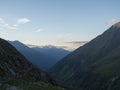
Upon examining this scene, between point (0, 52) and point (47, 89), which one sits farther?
point (0, 52)

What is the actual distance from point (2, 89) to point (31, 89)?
190 inches

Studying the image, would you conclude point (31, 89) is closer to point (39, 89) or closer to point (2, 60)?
point (39, 89)

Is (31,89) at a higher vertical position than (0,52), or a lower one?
lower

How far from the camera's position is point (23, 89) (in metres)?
33.9

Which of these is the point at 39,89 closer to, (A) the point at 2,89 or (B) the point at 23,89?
(B) the point at 23,89

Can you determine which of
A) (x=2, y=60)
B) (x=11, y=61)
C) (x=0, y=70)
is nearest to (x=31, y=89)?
(x=0, y=70)

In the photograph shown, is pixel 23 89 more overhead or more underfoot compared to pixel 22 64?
more underfoot

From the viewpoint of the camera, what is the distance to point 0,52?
2522 inches

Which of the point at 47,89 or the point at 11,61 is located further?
the point at 11,61

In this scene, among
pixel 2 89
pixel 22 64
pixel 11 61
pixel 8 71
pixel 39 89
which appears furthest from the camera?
pixel 22 64

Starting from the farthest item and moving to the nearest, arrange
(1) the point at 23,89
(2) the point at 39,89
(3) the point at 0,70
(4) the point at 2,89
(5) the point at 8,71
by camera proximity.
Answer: (5) the point at 8,71
(3) the point at 0,70
(2) the point at 39,89
(1) the point at 23,89
(4) the point at 2,89

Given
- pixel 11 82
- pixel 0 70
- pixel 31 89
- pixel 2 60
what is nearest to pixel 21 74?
pixel 2 60

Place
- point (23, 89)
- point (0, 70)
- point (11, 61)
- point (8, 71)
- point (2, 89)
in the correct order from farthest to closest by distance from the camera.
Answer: point (11, 61) < point (8, 71) < point (0, 70) < point (23, 89) < point (2, 89)

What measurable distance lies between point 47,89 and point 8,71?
20568mm
